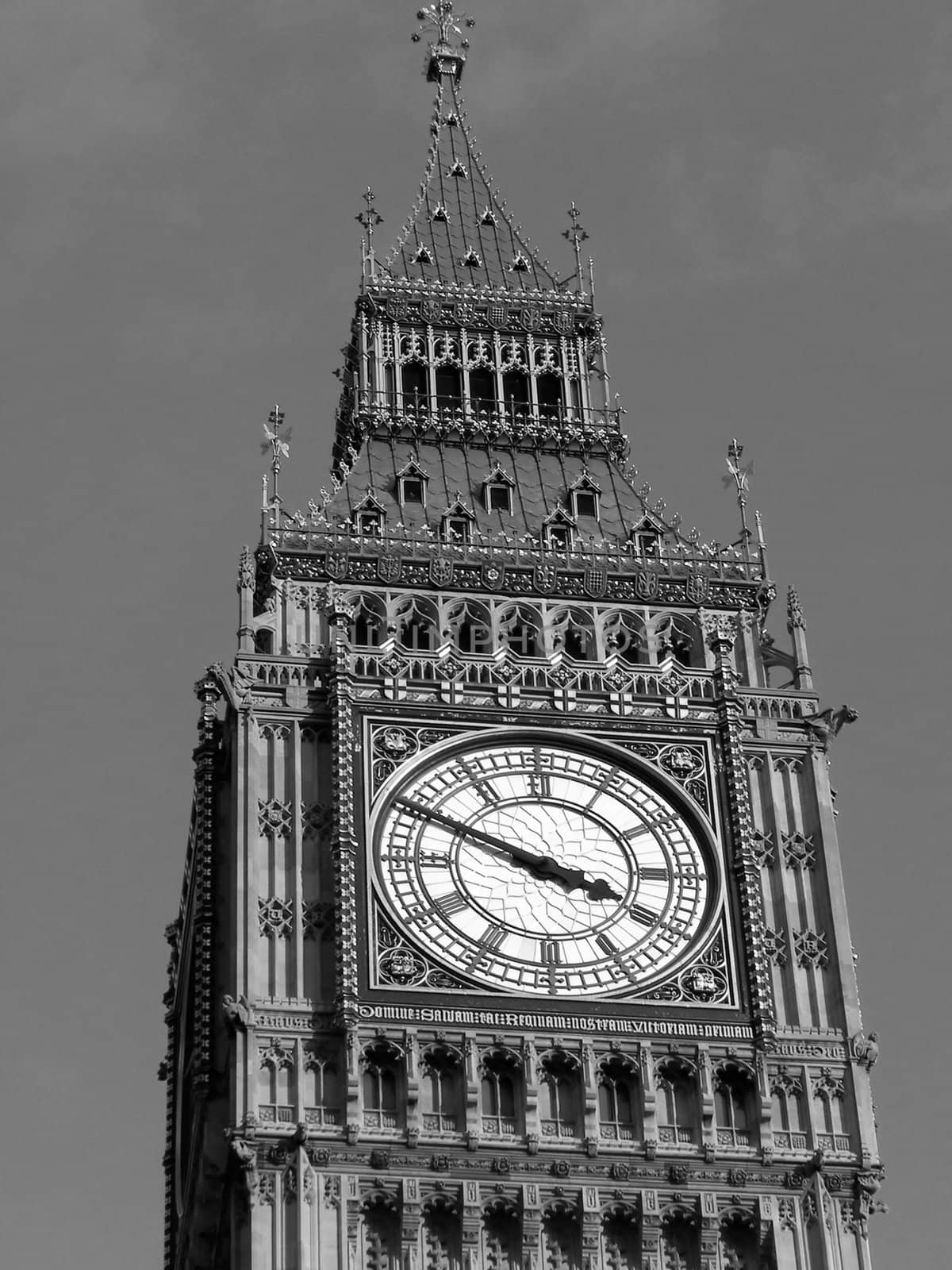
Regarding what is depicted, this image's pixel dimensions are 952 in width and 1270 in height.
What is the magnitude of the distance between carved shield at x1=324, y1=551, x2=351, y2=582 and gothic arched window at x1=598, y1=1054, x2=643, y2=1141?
402 inches

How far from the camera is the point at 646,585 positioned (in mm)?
63812

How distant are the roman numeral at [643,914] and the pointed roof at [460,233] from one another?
15.5 metres

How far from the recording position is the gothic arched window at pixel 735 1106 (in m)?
56.3

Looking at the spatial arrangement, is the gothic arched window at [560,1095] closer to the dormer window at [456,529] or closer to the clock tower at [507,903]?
the clock tower at [507,903]

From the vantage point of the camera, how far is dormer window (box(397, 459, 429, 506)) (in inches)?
2576

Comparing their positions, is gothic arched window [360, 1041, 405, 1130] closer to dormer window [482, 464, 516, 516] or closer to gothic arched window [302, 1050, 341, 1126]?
gothic arched window [302, 1050, 341, 1126]

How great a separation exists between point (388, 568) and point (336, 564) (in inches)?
32.0

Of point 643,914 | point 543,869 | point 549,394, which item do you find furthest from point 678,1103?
point 549,394

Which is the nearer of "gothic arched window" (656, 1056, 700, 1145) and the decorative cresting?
"gothic arched window" (656, 1056, 700, 1145)

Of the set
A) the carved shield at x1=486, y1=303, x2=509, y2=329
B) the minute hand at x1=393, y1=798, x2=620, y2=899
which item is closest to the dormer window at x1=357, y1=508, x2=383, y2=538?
the carved shield at x1=486, y1=303, x2=509, y2=329

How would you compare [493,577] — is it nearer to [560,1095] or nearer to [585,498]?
[585,498]

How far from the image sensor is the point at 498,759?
5991cm

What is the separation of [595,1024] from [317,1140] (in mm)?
4468

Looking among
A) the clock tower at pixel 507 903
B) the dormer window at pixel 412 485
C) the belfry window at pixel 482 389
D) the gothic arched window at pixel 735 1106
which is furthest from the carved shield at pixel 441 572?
the gothic arched window at pixel 735 1106
